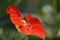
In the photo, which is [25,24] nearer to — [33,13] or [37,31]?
[37,31]

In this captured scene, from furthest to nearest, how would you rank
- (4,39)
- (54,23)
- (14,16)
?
(54,23) < (4,39) < (14,16)

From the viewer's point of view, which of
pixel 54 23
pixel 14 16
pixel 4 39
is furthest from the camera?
pixel 54 23

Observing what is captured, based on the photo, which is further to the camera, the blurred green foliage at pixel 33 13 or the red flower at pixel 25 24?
the blurred green foliage at pixel 33 13

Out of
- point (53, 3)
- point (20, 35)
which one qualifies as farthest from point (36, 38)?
point (53, 3)

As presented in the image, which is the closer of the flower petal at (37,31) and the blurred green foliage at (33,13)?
the flower petal at (37,31)

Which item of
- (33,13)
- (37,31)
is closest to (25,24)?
(37,31)

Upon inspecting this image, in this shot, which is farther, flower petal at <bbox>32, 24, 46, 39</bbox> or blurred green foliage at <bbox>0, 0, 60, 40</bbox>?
blurred green foliage at <bbox>0, 0, 60, 40</bbox>

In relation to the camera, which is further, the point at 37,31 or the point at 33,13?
the point at 33,13

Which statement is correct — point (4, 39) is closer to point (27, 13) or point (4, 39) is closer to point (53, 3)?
point (27, 13)

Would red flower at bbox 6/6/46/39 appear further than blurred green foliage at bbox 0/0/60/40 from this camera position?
No

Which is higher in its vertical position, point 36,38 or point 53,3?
point 53,3

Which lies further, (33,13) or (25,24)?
(33,13)
